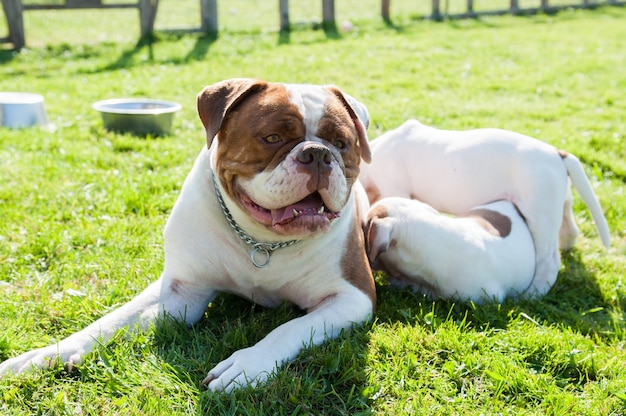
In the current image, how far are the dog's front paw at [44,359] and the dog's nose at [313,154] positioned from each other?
1276 millimetres

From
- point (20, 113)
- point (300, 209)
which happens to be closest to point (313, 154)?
point (300, 209)

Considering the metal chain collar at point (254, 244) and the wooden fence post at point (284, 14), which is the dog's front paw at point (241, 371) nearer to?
the metal chain collar at point (254, 244)

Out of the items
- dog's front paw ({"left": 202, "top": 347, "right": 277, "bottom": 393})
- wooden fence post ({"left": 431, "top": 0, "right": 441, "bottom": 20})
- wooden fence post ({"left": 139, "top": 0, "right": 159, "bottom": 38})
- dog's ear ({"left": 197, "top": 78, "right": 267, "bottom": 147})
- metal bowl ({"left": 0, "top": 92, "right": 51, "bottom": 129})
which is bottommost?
dog's front paw ({"left": 202, "top": 347, "right": 277, "bottom": 393})

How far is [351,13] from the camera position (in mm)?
15500

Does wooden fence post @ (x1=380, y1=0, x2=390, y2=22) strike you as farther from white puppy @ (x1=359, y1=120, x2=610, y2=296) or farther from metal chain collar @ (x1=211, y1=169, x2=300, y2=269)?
metal chain collar @ (x1=211, y1=169, x2=300, y2=269)

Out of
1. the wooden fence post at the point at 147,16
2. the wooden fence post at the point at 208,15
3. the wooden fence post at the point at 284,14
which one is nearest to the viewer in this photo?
the wooden fence post at the point at 147,16

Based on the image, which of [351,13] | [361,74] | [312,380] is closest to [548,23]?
[351,13]

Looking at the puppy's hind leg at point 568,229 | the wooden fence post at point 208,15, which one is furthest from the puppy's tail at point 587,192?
the wooden fence post at point 208,15

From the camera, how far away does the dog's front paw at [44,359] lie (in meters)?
2.95

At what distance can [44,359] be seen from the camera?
9.82 ft

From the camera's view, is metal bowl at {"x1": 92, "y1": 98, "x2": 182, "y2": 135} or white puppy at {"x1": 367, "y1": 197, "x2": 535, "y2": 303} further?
metal bowl at {"x1": 92, "y1": 98, "x2": 182, "y2": 135}

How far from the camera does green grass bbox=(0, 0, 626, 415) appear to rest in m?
2.92

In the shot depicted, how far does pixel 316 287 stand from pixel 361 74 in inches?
276

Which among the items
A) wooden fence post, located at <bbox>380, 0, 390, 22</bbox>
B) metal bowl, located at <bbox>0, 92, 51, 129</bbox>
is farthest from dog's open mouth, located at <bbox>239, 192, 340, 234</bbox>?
wooden fence post, located at <bbox>380, 0, 390, 22</bbox>
